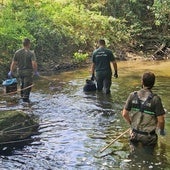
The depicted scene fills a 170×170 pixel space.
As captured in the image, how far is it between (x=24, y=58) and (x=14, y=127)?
3.76 m

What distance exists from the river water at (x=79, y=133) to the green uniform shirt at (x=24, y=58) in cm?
122

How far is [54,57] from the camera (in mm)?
22141

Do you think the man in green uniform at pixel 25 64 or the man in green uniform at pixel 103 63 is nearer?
the man in green uniform at pixel 25 64

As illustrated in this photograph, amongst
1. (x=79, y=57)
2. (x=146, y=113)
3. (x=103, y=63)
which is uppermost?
(x=103, y=63)

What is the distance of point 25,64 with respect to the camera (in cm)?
1269

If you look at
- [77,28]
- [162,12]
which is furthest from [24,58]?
[162,12]

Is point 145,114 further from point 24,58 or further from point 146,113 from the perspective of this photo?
point 24,58

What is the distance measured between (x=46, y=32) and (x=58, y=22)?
2319 mm

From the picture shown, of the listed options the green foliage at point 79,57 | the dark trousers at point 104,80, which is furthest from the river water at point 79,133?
the green foliage at point 79,57

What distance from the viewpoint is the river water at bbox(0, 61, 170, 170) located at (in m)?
7.73

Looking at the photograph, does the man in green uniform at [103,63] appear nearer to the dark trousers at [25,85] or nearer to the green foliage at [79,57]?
the dark trousers at [25,85]

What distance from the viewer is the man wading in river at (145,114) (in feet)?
23.1

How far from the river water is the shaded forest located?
3.90 metres

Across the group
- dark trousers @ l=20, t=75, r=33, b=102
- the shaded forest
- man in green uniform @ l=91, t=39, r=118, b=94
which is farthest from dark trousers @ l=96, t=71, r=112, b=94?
the shaded forest
